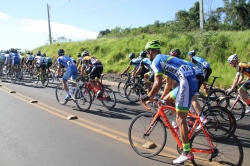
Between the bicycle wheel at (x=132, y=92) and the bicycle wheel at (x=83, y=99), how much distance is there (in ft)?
7.19

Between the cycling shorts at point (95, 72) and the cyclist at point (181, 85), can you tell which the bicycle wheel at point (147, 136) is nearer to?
the cyclist at point (181, 85)

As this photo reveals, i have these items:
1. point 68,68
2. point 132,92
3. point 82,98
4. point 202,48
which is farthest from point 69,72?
point 202,48

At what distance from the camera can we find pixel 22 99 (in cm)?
1120

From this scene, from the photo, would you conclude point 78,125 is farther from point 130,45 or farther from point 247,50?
point 130,45

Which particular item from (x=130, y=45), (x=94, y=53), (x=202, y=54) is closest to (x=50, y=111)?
(x=202, y=54)

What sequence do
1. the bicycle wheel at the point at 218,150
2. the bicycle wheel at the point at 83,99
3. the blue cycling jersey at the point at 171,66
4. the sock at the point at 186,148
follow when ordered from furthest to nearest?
the bicycle wheel at the point at 83,99 < the blue cycling jersey at the point at 171,66 < the sock at the point at 186,148 < the bicycle wheel at the point at 218,150

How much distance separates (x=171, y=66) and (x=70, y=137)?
3.09 metres

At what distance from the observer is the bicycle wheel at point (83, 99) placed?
9.08 m

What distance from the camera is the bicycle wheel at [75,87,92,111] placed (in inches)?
357

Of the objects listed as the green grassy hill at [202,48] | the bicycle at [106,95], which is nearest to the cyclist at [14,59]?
the green grassy hill at [202,48]

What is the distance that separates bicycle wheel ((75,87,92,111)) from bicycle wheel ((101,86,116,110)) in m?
0.66

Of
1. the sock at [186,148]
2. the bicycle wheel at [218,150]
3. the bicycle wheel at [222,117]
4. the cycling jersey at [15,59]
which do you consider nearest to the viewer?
the bicycle wheel at [218,150]

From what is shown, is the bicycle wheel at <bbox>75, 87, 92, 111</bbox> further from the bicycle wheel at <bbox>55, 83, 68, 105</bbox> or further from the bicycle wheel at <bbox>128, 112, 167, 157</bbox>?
the bicycle wheel at <bbox>128, 112, 167, 157</bbox>

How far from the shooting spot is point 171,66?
15.1ft
